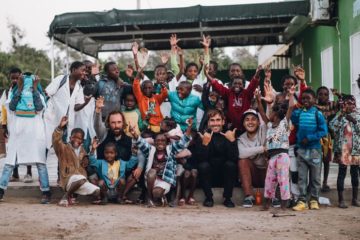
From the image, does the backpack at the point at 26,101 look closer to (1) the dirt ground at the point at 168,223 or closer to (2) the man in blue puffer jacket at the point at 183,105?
(1) the dirt ground at the point at 168,223

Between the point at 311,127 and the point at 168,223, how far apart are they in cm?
227

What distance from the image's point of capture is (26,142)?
25.7ft

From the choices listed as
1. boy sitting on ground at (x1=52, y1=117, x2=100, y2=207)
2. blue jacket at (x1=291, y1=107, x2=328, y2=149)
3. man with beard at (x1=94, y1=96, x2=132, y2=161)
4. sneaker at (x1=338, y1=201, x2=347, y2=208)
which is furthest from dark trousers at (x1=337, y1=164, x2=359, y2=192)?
boy sitting on ground at (x1=52, y1=117, x2=100, y2=207)

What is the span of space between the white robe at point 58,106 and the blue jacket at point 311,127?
3029 mm

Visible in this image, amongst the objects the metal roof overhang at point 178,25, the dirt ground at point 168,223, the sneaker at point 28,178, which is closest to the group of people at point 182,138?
the dirt ground at point 168,223

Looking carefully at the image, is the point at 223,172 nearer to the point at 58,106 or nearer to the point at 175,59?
the point at 175,59

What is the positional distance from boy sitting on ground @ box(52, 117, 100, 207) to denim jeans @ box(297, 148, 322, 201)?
2.63m

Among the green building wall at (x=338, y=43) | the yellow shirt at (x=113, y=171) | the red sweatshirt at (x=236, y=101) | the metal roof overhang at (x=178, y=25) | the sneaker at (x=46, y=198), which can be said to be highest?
the metal roof overhang at (x=178, y=25)

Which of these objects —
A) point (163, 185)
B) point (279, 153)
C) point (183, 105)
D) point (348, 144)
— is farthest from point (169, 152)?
point (348, 144)

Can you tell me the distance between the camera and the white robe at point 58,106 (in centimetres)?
790

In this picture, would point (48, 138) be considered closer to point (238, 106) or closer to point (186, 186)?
point (186, 186)

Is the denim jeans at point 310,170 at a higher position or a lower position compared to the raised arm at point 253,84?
lower

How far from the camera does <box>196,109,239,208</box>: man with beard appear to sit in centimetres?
763

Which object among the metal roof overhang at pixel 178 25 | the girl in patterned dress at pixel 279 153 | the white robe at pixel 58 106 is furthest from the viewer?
the metal roof overhang at pixel 178 25
